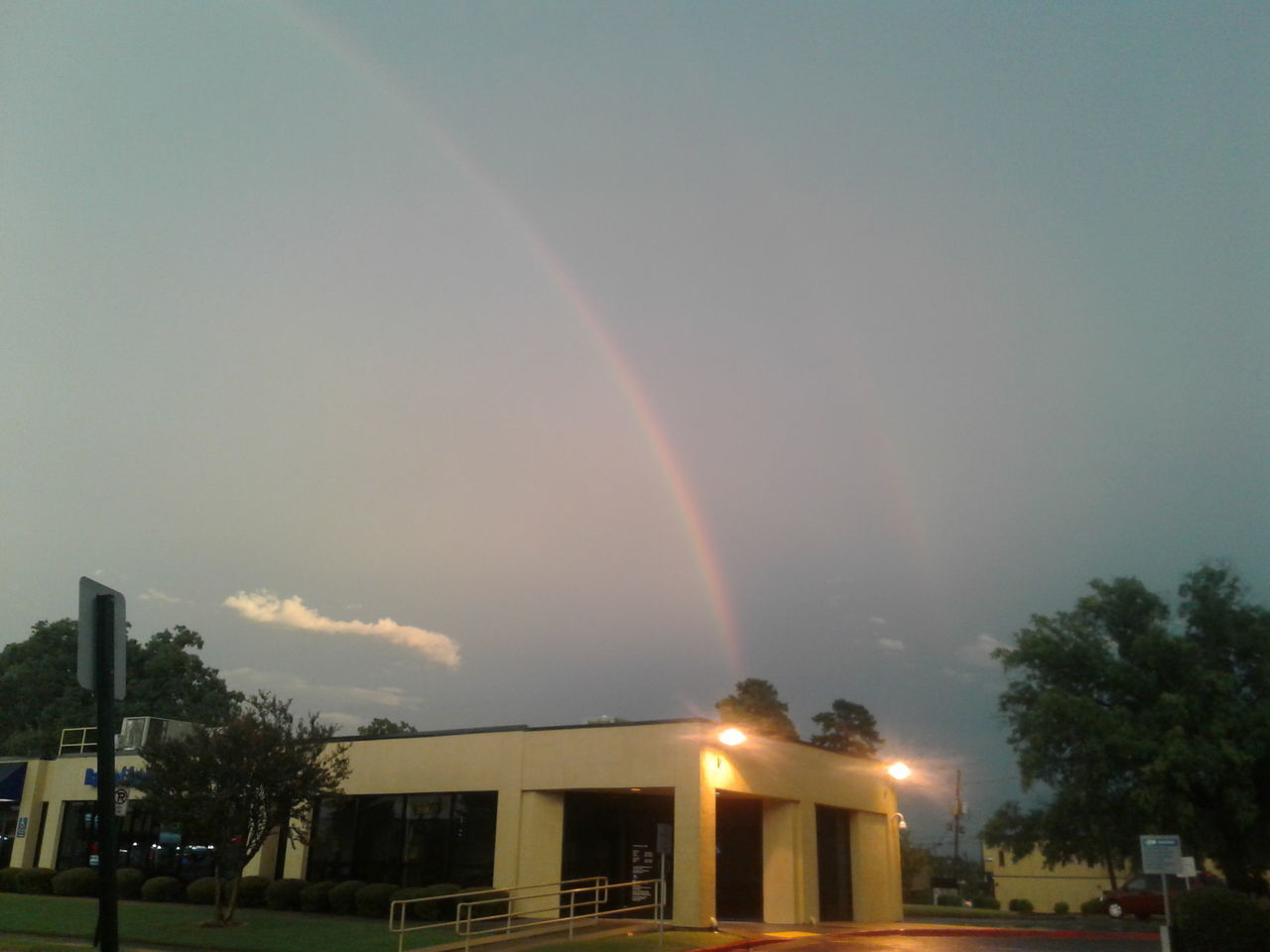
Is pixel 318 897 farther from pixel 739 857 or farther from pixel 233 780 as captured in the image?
pixel 739 857

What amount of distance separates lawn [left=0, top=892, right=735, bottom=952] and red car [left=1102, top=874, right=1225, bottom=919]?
2652 cm

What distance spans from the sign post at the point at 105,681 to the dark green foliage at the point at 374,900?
21.7 metres

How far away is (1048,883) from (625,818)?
46.2m

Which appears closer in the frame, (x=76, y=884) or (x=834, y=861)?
(x=834, y=861)

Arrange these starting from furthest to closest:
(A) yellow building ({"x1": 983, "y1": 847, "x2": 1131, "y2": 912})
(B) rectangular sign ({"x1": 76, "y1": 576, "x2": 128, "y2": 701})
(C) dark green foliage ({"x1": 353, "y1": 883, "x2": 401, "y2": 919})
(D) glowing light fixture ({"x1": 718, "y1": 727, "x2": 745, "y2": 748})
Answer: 1. (A) yellow building ({"x1": 983, "y1": 847, "x2": 1131, "y2": 912})
2. (C) dark green foliage ({"x1": 353, "y1": 883, "x2": 401, "y2": 919})
3. (D) glowing light fixture ({"x1": 718, "y1": 727, "x2": 745, "y2": 748})
4. (B) rectangular sign ({"x1": 76, "y1": 576, "x2": 128, "y2": 701})

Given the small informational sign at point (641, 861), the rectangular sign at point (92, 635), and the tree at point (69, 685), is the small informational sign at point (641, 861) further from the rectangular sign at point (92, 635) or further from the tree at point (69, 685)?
the tree at point (69, 685)

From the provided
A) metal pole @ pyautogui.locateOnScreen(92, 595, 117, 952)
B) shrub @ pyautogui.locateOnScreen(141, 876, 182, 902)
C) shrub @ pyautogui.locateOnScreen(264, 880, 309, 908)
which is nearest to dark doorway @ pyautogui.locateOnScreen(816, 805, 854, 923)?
shrub @ pyautogui.locateOnScreen(264, 880, 309, 908)

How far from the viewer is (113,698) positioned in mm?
5883

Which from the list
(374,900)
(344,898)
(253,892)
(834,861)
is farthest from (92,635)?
(834,861)

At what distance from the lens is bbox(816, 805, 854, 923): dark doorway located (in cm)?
2930

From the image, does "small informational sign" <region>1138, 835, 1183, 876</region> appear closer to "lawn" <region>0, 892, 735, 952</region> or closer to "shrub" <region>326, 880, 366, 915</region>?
"lawn" <region>0, 892, 735, 952</region>

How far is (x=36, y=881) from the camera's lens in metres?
34.2

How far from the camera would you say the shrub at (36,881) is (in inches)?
1341

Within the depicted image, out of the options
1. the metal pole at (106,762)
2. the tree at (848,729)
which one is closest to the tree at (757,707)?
the tree at (848,729)
